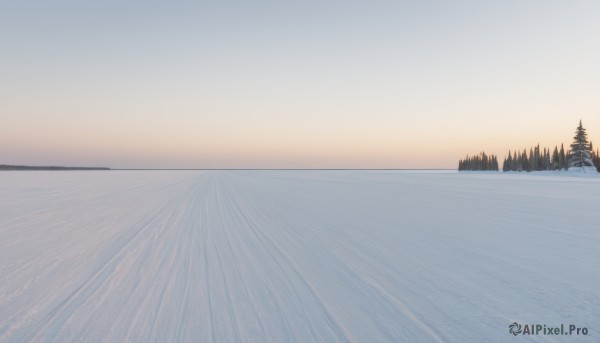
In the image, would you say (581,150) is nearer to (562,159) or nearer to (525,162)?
(562,159)

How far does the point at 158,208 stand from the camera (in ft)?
49.0

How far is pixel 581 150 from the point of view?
2842 inches

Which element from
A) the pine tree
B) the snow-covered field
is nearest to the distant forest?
the pine tree

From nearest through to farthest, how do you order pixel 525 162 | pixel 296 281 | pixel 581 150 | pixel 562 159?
pixel 296 281
pixel 581 150
pixel 562 159
pixel 525 162

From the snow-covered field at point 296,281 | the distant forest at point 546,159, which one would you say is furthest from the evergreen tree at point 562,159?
the snow-covered field at point 296,281

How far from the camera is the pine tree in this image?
7181 centimetres

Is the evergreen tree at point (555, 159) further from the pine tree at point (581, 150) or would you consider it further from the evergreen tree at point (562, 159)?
the pine tree at point (581, 150)

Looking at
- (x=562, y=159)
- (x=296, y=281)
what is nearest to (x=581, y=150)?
(x=562, y=159)

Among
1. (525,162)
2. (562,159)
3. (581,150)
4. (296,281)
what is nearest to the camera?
(296,281)

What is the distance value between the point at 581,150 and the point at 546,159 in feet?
66.5

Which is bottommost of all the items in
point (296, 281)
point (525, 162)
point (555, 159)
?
point (296, 281)

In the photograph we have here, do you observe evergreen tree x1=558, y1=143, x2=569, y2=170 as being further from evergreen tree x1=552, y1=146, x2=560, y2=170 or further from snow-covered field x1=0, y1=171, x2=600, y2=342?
snow-covered field x1=0, y1=171, x2=600, y2=342

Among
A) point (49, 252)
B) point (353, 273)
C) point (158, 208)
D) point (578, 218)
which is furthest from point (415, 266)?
point (158, 208)

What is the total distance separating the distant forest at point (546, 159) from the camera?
237 ft
